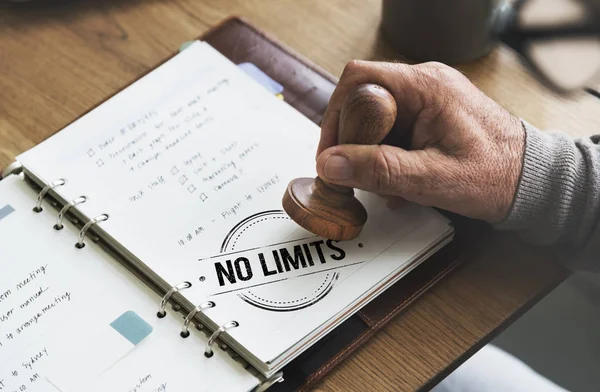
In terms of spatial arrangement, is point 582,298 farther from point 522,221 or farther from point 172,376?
point 172,376

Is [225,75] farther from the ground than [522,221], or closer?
farther from the ground

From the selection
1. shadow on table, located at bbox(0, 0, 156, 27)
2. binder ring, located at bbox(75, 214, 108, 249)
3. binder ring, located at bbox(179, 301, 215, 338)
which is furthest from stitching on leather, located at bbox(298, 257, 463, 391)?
shadow on table, located at bbox(0, 0, 156, 27)

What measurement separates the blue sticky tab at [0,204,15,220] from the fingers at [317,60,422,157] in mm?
292

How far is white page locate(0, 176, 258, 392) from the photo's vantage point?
1.95 feet

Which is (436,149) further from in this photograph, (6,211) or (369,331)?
(6,211)

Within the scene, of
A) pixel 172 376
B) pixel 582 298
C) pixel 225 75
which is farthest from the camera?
pixel 582 298

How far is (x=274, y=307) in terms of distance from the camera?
2.05 ft

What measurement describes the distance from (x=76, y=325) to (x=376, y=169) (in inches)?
11.0

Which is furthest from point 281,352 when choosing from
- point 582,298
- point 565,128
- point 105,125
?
point 582,298

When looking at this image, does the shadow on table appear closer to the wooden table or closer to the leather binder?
the wooden table

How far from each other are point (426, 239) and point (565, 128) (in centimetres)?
24

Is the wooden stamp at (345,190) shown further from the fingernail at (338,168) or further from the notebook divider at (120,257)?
the notebook divider at (120,257)

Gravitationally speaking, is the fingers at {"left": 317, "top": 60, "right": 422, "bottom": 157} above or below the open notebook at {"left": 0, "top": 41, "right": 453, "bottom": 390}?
above

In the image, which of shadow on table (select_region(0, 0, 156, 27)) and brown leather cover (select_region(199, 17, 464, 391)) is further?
shadow on table (select_region(0, 0, 156, 27))
